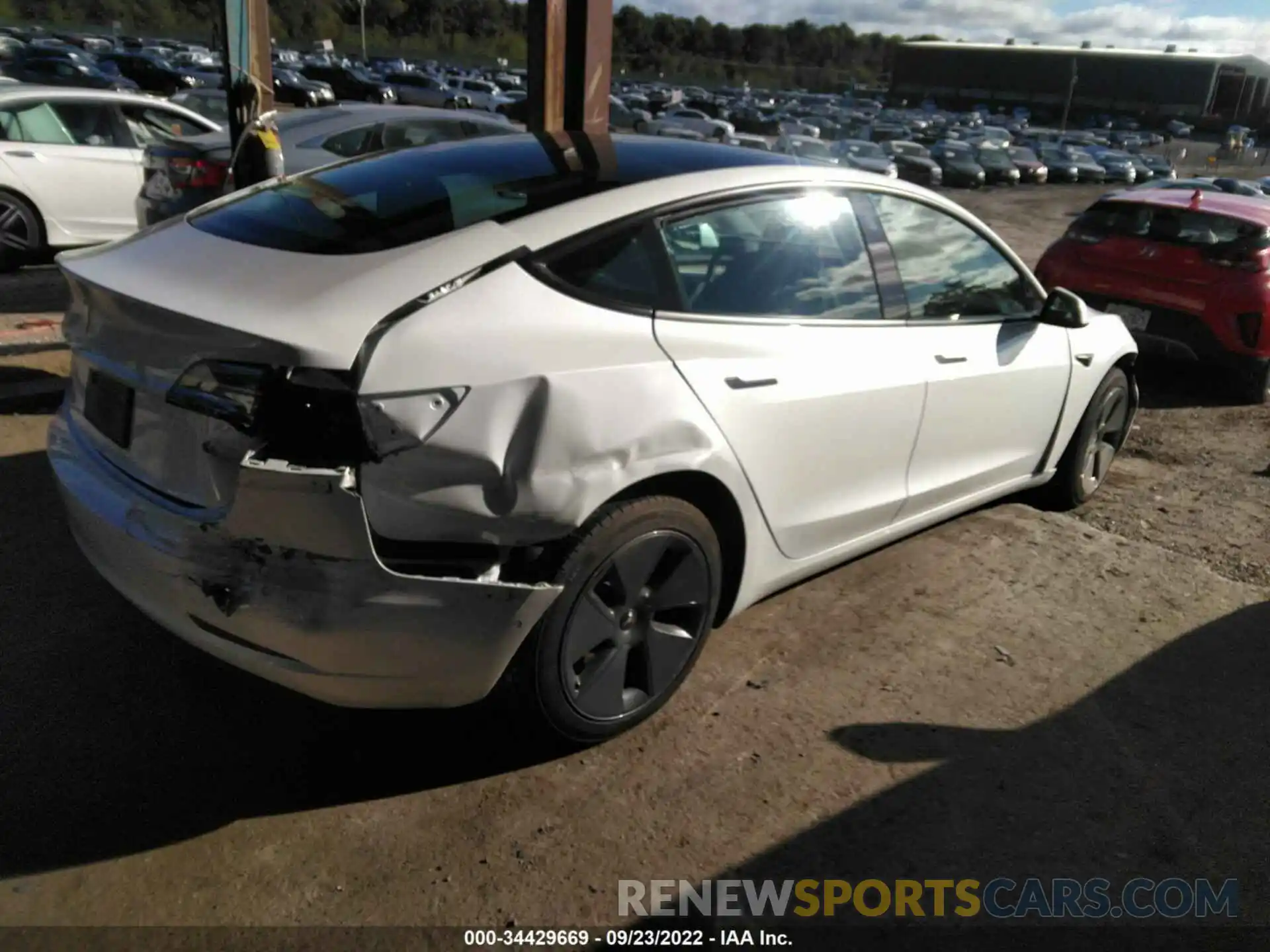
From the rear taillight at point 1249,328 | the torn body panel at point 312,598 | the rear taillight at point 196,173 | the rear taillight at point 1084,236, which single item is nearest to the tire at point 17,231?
the rear taillight at point 196,173

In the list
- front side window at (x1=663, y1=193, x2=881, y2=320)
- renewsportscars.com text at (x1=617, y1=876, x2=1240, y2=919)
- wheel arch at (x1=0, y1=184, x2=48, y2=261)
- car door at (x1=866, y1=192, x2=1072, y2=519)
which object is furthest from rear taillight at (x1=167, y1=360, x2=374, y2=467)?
wheel arch at (x1=0, y1=184, x2=48, y2=261)

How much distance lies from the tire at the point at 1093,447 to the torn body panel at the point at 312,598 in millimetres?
3246

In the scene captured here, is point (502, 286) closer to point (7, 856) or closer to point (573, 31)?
point (7, 856)

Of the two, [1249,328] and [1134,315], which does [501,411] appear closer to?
[1134,315]

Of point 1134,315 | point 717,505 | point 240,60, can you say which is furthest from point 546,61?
point 1134,315

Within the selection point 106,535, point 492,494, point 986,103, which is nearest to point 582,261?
point 492,494

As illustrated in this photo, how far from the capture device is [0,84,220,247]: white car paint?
8172 millimetres

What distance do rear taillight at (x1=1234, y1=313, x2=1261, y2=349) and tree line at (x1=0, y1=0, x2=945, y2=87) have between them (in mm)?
72009

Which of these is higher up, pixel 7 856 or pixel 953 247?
pixel 953 247

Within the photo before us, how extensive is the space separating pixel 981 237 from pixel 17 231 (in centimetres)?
756

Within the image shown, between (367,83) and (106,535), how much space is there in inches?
1897

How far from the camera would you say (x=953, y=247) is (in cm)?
399

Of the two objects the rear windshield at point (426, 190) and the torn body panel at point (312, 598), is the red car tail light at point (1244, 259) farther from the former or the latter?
the torn body panel at point (312, 598)

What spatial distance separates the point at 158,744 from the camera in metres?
2.84
